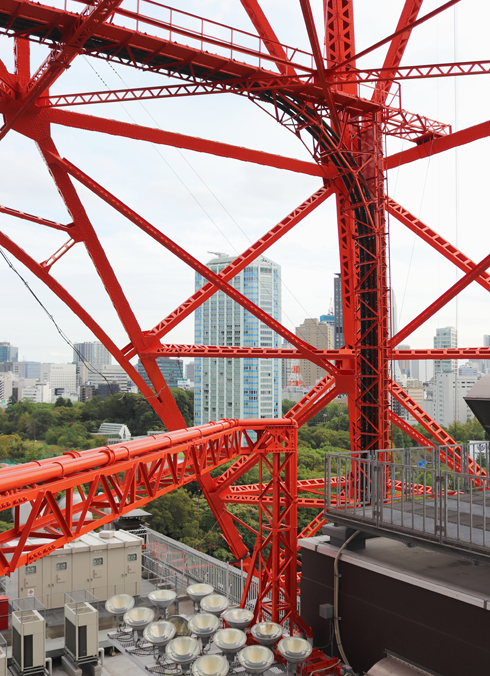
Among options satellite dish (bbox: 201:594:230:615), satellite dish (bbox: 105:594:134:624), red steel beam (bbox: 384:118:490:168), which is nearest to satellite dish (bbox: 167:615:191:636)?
satellite dish (bbox: 201:594:230:615)

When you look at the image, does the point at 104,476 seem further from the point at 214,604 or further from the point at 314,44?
the point at 214,604

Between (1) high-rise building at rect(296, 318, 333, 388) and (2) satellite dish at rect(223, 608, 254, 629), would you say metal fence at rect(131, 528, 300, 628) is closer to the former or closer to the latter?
(2) satellite dish at rect(223, 608, 254, 629)

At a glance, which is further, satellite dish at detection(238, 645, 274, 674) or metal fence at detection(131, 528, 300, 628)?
metal fence at detection(131, 528, 300, 628)

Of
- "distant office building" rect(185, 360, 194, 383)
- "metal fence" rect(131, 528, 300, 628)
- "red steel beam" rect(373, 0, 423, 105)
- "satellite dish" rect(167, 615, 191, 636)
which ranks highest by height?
"red steel beam" rect(373, 0, 423, 105)

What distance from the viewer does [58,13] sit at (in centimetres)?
1177

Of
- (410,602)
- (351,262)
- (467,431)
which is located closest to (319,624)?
(410,602)

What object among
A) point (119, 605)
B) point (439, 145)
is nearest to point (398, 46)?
point (439, 145)

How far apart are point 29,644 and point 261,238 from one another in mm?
13389

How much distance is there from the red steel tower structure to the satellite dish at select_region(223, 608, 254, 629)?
0.96 m

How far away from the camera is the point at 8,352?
16212 cm

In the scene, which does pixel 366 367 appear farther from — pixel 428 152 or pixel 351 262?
pixel 428 152

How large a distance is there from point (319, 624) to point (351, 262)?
11063mm

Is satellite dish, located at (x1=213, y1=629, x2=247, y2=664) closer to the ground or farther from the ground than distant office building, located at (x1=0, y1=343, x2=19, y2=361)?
closer to the ground

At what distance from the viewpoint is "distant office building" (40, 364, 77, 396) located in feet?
481
